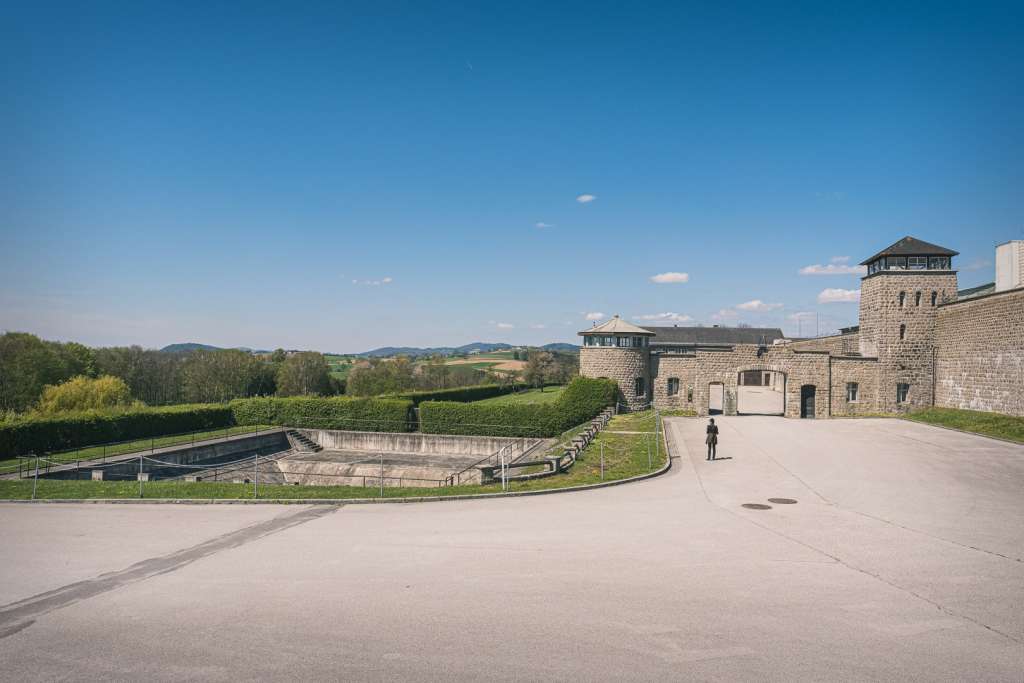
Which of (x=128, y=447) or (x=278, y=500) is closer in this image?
(x=278, y=500)

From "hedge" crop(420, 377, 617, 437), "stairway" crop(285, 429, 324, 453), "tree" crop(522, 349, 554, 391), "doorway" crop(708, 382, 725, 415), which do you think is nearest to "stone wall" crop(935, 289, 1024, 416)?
"doorway" crop(708, 382, 725, 415)

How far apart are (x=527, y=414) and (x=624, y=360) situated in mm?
7950

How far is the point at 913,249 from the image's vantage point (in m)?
32.5

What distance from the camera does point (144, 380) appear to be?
214 ft

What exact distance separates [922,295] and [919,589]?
31809 mm

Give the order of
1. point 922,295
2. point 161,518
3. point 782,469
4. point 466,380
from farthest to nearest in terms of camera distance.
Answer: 1. point 466,380
2. point 922,295
3. point 782,469
4. point 161,518

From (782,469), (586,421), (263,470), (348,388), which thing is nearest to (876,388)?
(586,421)

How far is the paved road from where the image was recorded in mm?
5516

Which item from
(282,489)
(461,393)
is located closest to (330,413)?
(461,393)

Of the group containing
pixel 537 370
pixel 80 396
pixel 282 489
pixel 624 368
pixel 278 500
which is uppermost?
pixel 624 368

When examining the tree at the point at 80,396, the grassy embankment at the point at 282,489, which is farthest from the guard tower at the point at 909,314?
the tree at the point at 80,396

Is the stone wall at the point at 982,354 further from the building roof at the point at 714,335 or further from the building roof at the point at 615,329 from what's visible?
the building roof at the point at 714,335

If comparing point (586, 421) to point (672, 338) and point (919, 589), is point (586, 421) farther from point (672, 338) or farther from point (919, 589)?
point (672, 338)

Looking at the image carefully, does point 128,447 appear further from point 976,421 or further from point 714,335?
point 714,335
